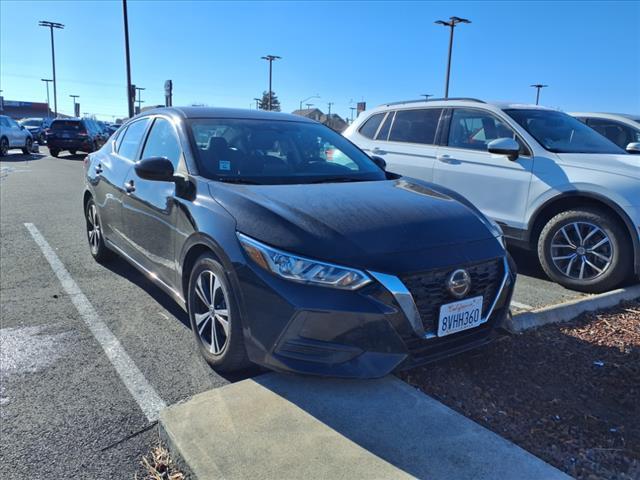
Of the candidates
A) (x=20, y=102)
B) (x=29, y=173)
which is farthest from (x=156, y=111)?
(x=20, y=102)

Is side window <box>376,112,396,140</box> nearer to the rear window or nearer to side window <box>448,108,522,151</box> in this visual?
side window <box>448,108,522,151</box>

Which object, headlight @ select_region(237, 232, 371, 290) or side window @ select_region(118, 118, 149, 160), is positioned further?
side window @ select_region(118, 118, 149, 160)

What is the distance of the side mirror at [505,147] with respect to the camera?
203 inches

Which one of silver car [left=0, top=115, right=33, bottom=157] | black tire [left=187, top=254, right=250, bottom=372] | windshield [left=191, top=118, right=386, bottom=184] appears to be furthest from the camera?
silver car [left=0, top=115, right=33, bottom=157]

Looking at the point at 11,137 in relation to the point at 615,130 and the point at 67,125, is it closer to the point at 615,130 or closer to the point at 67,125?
the point at 67,125

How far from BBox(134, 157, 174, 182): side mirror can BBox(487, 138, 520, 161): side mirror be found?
3.26 metres

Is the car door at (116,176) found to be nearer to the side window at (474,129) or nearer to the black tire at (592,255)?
the side window at (474,129)

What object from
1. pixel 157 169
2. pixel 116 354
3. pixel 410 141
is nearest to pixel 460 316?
pixel 157 169

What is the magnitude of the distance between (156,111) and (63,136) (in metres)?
20.9

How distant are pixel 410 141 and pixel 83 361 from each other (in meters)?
4.56

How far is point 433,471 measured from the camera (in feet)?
7.27

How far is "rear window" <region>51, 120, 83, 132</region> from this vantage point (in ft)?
74.7

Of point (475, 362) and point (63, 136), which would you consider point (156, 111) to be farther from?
point (63, 136)

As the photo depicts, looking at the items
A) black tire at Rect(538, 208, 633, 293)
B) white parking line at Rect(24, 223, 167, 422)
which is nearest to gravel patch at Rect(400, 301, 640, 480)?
black tire at Rect(538, 208, 633, 293)
